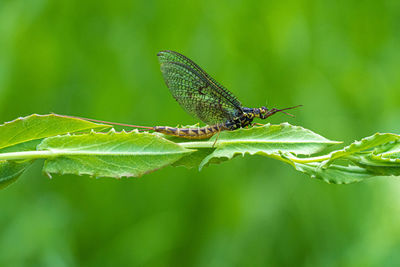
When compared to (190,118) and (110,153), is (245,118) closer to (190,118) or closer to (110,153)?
(110,153)

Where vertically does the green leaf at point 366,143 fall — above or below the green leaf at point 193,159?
above

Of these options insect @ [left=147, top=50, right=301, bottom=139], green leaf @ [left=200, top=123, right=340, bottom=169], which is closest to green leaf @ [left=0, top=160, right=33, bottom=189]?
green leaf @ [left=200, top=123, right=340, bottom=169]

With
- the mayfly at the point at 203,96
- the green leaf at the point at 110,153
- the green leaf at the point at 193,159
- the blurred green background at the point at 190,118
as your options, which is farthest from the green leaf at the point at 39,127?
the blurred green background at the point at 190,118

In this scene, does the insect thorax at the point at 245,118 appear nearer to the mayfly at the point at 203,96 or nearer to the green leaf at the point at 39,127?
the mayfly at the point at 203,96

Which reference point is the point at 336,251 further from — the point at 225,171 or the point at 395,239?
the point at 225,171

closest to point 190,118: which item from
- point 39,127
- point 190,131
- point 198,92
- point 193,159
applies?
point 198,92
